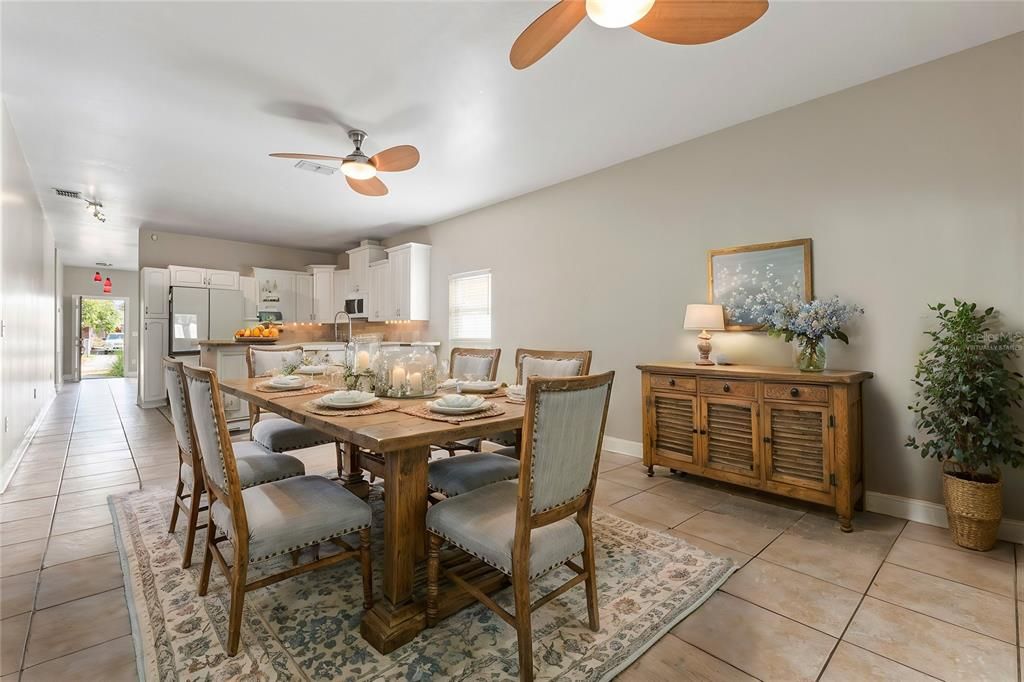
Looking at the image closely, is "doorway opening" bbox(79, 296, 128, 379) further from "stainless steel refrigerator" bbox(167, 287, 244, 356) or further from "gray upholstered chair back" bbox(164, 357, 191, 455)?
"gray upholstered chair back" bbox(164, 357, 191, 455)

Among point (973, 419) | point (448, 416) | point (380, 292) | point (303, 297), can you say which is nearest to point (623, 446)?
point (973, 419)

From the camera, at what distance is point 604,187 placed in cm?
445

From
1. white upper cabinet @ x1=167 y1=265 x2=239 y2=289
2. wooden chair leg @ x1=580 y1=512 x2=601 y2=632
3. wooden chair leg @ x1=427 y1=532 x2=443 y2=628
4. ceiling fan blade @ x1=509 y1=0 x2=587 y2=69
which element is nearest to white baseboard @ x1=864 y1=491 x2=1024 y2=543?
wooden chair leg @ x1=580 y1=512 x2=601 y2=632

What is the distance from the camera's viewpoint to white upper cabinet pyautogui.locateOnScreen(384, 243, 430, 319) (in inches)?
255

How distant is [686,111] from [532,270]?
2.28 m

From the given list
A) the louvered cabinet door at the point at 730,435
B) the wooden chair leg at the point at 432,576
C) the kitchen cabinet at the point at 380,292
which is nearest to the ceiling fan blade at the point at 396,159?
the wooden chair leg at the point at 432,576

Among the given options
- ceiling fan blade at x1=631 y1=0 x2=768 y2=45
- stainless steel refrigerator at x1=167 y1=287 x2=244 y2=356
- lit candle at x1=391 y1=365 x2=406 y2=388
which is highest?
ceiling fan blade at x1=631 y1=0 x2=768 y2=45

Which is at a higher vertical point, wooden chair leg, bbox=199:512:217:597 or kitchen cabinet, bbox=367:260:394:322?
kitchen cabinet, bbox=367:260:394:322

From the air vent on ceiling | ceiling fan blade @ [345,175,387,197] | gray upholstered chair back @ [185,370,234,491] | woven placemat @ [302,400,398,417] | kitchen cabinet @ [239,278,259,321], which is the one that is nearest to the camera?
gray upholstered chair back @ [185,370,234,491]

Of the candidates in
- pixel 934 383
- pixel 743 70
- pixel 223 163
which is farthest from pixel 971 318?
pixel 223 163

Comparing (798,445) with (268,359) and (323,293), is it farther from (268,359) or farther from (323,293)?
(323,293)

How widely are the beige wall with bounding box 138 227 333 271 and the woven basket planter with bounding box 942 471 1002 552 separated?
8.94 meters

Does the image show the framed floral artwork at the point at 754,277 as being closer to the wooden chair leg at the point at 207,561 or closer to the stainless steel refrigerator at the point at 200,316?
the wooden chair leg at the point at 207,561

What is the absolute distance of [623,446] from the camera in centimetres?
431
